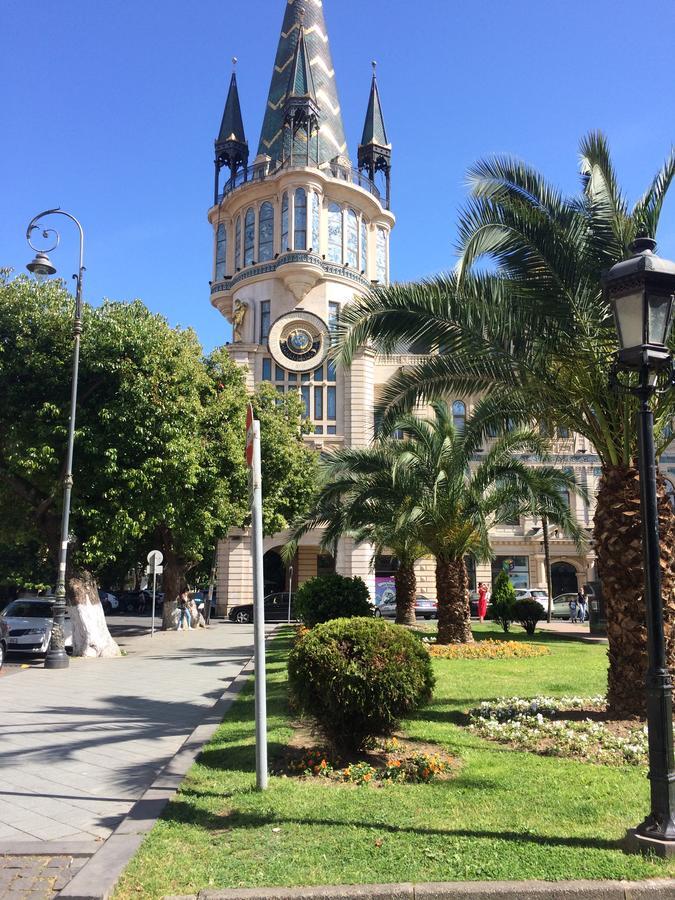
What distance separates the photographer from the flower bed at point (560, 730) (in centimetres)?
704

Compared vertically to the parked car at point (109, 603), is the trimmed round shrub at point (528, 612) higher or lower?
higher

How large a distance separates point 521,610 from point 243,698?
47.5 ft

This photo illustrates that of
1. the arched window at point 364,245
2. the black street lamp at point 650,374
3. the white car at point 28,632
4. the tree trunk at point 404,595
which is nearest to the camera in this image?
the black street lamp at point 650,374

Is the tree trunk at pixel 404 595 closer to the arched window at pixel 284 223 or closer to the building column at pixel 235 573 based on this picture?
the building column at pixel 235 573

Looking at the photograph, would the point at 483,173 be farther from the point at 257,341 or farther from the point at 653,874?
the point at 257,341

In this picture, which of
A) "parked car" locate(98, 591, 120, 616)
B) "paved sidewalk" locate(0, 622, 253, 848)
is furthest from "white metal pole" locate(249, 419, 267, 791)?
"parked car" locate(98, 591, 120, 616)

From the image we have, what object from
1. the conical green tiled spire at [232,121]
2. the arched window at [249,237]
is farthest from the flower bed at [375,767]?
the conical green tiled spire at [232,121]

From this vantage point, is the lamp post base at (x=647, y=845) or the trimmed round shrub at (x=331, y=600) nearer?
the lamp post base at (x=647, y=845)

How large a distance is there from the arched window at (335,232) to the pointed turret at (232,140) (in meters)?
8.41

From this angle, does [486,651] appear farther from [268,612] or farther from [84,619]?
[268,612]

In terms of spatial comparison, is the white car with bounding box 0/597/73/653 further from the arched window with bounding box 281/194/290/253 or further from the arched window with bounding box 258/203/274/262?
the arched window with bounding box 258/203/274/262

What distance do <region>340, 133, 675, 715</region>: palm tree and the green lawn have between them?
105 inches

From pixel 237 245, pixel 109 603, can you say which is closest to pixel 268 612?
pixel 109 603

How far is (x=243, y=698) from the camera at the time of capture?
1077 centimetres
